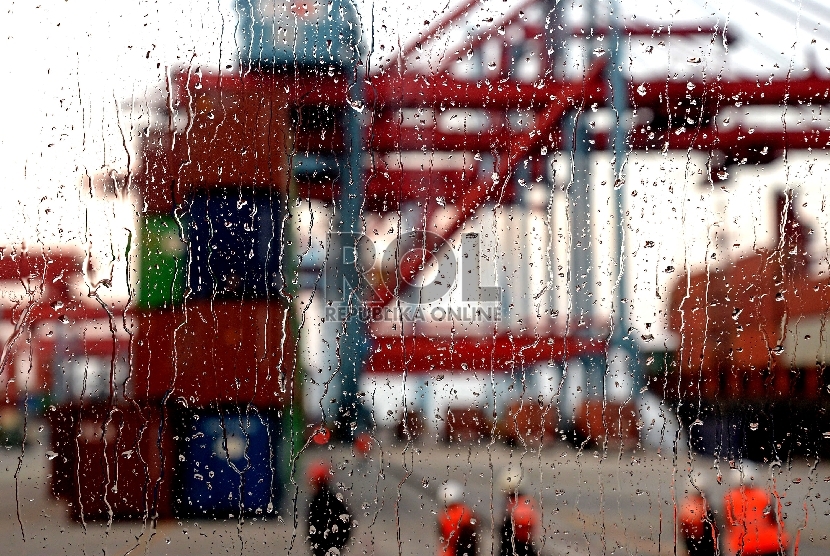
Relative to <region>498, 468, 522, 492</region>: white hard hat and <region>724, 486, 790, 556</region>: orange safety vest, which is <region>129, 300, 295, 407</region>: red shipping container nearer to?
<region>498, 468, 522, 492</region>: white hard hat

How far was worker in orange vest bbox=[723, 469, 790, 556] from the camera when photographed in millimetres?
2297

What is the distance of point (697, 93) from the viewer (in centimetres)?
271

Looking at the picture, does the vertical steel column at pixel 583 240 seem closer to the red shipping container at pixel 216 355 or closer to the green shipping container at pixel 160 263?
the red shipping container at pixel 216 355

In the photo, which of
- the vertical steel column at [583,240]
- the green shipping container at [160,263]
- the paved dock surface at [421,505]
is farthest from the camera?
the vertical steel column at [583,240]

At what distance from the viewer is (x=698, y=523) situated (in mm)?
2352

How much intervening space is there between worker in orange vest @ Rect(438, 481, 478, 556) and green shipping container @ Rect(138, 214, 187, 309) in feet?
3.74

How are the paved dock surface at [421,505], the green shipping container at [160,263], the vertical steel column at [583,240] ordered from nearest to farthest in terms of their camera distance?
1. the paved dock surface at [421,505]
2. the green shipping container at [160,263]
3. the vertical steel column at [583,240]

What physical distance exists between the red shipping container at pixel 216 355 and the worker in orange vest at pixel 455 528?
65cm

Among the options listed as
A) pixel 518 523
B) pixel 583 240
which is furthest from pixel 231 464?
pixel 583 240

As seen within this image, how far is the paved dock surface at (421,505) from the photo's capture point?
229cm

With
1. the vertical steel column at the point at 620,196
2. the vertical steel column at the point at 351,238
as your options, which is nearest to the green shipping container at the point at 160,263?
the vertical steel column at the point at 351,238

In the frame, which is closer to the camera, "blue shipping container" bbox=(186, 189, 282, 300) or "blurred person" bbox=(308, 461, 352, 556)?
"blurred person" bbox=(308, 461, 352, 556)

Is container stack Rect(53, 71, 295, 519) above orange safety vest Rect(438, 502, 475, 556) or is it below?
above

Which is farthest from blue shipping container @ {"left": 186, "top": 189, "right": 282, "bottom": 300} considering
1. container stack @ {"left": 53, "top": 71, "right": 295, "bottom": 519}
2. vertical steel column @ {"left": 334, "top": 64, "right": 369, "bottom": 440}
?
vertical steel column @ {"left": 334, "top": 64, "right": 369, "bottom": 440}
